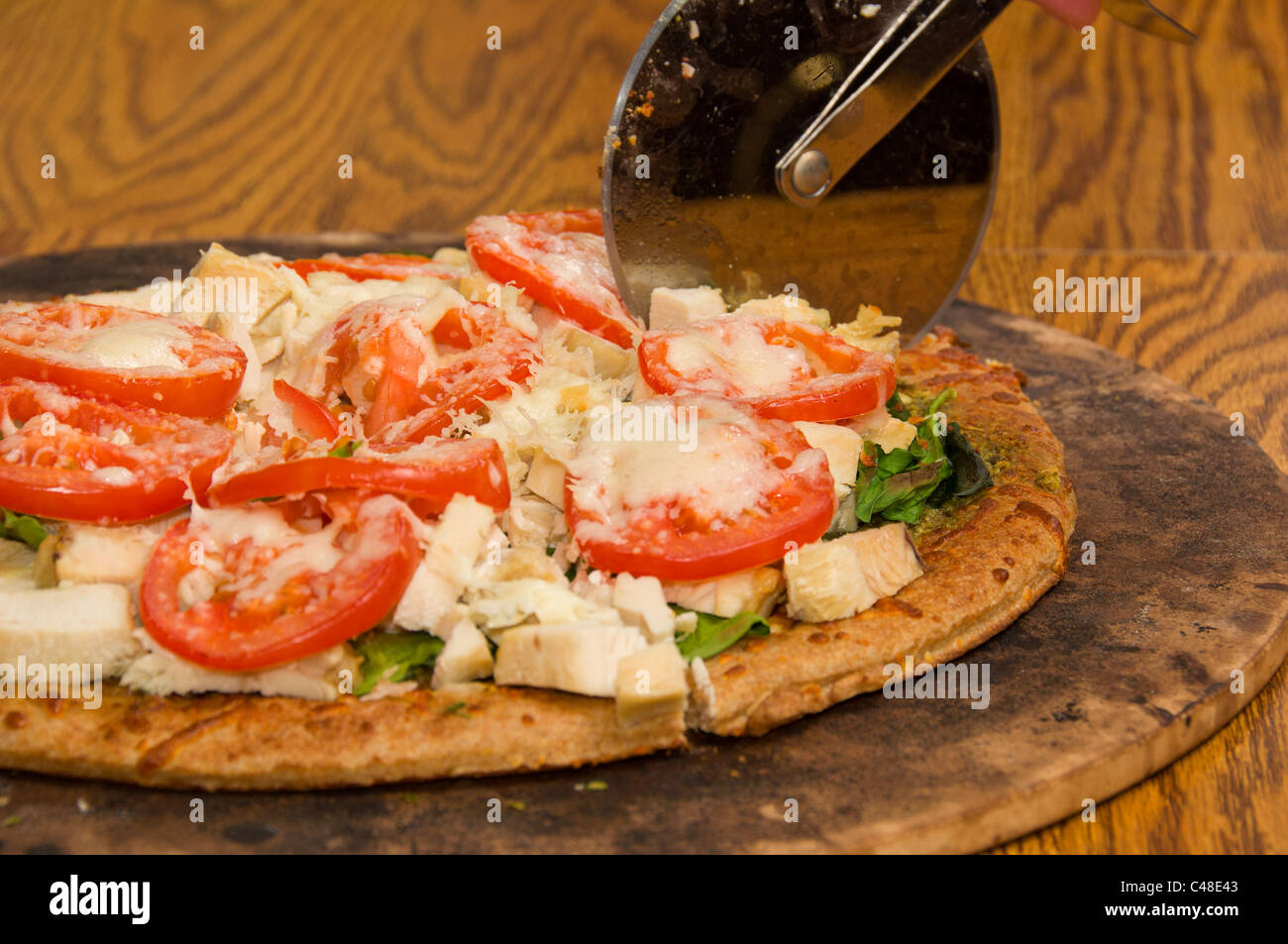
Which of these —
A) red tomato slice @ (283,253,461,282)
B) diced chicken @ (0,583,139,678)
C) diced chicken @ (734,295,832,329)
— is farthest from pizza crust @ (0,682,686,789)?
red tomato slice @ (283,253,461,282)

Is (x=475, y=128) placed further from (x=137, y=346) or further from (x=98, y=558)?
(x=98, y=558)

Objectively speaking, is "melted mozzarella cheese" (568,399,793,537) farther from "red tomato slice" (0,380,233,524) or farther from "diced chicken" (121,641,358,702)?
"red tomato slice" (0,380,233,524)

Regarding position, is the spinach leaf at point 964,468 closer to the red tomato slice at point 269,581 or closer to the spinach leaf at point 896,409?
the spinach leaf at point 896,409

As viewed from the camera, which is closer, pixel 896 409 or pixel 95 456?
pixel 95 456

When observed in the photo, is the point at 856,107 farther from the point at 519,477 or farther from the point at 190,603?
the point at 190,603

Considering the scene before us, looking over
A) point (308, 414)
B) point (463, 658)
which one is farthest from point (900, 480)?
point (308, 414)

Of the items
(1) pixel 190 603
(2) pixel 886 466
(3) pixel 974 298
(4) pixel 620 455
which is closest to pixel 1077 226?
(3) pixel 974 298
